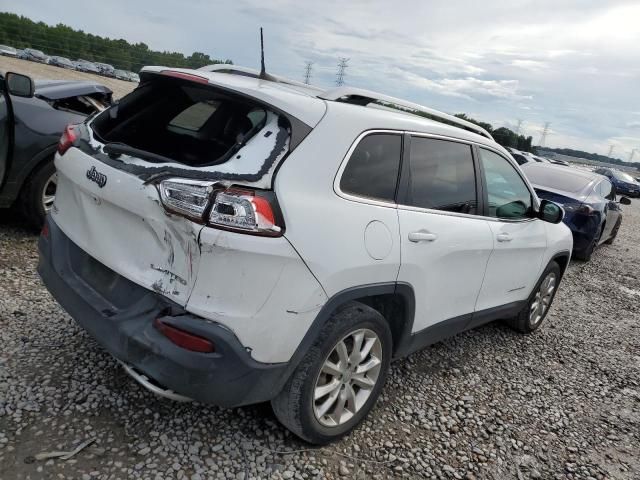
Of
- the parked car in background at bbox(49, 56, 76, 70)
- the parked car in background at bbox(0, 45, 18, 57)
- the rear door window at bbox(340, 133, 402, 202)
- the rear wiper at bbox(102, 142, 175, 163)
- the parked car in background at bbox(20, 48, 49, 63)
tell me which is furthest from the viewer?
the parked car in background at bbox(49, 56, 76, 70)

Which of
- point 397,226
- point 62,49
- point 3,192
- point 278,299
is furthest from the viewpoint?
point 62,49

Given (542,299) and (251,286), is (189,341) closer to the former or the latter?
(251,286)

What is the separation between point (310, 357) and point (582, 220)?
7286 millimetres

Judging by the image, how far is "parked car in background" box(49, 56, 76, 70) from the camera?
50188 mm

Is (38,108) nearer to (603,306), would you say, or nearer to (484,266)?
(484,266)

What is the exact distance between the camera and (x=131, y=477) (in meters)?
2.29

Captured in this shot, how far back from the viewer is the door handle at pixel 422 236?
2.75 metres

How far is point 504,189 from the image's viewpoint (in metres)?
3.89

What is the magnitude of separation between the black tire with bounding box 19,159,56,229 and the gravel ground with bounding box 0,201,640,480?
288mm

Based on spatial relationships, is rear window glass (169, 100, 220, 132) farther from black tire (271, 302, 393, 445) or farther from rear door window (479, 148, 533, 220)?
rear door window (479, 148, 533, 220)

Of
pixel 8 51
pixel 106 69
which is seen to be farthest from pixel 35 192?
pixel 106 69

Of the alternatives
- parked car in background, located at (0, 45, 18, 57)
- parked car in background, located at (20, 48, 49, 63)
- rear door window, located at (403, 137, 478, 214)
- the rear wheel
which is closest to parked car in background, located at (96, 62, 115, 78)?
parked car in background, located at (20, 48, 49, 63)

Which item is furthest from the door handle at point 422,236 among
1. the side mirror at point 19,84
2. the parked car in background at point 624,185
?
the parked car in background at point 624,185

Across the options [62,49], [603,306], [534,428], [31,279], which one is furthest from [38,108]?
[62,49]
